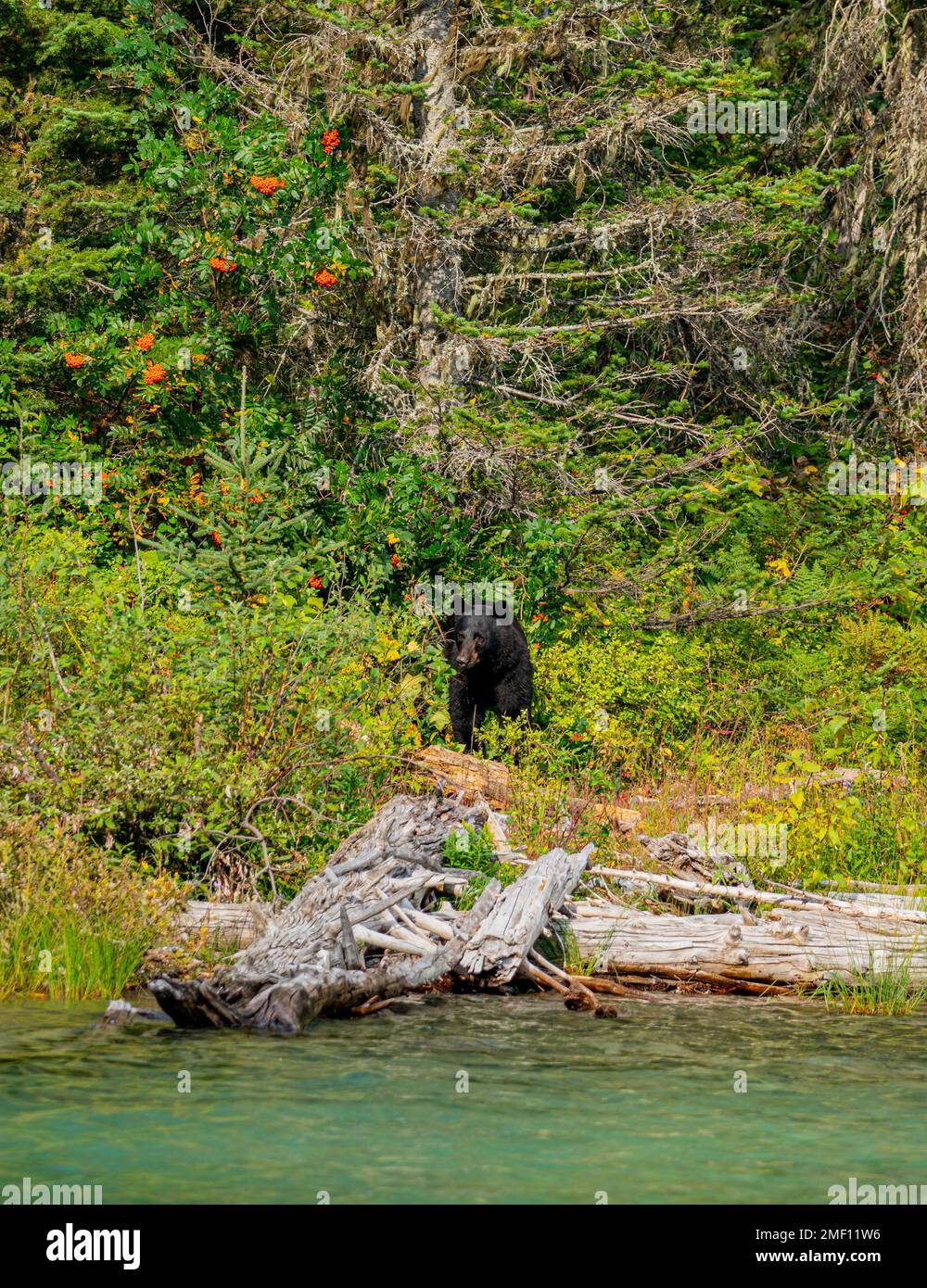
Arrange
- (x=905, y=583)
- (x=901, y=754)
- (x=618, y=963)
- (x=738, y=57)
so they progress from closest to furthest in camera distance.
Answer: (x=618, y=963) < (x=901, y=754) < (x=905, y=583) < (x=738, y=57)

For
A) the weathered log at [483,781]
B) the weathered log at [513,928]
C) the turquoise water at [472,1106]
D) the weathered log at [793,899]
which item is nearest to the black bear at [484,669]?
the weathered log at [483,781]

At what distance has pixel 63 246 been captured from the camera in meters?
13.7

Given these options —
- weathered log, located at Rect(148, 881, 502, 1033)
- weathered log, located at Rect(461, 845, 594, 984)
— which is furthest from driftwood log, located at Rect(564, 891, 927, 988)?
weathered log, located at Rect(148, 881, 502, 1033)

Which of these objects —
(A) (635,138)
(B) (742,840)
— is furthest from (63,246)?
(B) (742,840)

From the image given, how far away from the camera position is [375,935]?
802cm

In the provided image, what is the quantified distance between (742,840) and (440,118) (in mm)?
7474

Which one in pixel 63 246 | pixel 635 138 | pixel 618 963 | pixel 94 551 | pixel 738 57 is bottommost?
pixel 618 963

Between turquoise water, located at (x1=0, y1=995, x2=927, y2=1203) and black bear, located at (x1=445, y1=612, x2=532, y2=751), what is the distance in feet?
13.4

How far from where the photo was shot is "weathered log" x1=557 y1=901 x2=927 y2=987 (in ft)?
27.1

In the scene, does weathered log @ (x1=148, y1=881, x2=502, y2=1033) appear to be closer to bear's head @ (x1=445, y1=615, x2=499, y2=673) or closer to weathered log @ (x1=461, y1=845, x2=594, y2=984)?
weathered log @ (x1=461, y1=845, x2=594, y2=984)

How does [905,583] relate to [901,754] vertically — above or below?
above

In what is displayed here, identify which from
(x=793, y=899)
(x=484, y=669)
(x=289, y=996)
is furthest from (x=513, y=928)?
(x=484, y=669)
